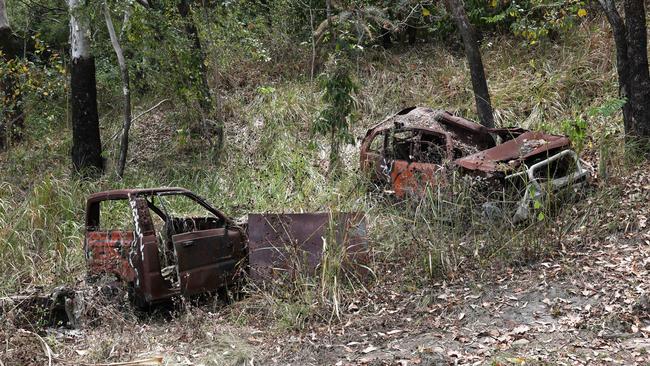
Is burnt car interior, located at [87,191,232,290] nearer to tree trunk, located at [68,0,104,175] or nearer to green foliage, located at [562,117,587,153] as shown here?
green foliage, located at [562,117,587,153]

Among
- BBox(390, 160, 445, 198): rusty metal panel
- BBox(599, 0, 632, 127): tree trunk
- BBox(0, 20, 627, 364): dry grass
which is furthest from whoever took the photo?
BBox(599, 0, 632, 127): tree trunk

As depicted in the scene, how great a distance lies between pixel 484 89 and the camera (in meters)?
11.3

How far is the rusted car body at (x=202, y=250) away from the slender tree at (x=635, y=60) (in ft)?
15.7

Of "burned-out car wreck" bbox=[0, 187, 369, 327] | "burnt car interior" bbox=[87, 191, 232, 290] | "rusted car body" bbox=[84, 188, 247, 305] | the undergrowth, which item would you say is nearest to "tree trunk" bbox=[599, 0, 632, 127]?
the undergrowth

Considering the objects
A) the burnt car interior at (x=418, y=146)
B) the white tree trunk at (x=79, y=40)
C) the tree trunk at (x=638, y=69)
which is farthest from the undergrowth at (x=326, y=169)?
the white tree trunk at (x=79, y=40)

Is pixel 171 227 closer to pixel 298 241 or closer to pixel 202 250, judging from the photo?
pixel 202 250

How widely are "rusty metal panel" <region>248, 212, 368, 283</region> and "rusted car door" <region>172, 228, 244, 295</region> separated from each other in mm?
385

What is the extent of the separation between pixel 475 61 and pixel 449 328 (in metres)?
6.33

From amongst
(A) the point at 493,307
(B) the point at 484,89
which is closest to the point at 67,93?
(B) the point at 484,89

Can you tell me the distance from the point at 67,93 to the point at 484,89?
10.3 meters

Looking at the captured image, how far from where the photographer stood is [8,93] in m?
14.2

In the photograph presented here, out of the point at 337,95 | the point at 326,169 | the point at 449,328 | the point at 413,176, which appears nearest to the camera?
the point at 449,328

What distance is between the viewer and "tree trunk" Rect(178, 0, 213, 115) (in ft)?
42.2

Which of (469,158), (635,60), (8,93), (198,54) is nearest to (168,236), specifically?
(469,158)
